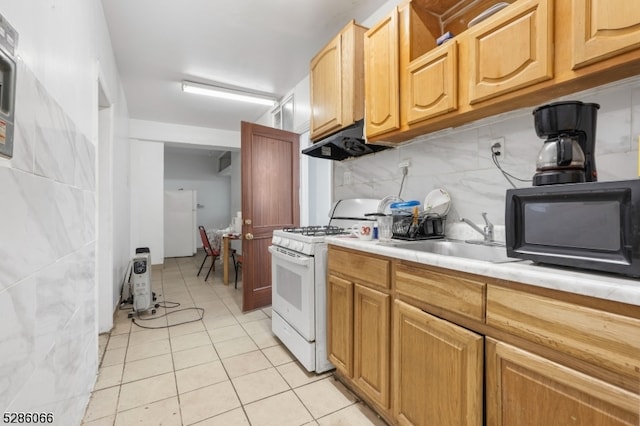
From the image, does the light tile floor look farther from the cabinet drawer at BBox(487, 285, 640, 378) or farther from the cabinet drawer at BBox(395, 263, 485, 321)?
the cabinet drawer at BBox(487, 285, 640, 378)

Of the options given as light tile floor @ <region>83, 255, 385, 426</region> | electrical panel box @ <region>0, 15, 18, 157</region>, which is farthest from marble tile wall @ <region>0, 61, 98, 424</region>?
light tile floor @ <region>83, 255, 385, 426</region>

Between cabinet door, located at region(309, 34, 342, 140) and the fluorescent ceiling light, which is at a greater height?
the fluorescent ceiling light

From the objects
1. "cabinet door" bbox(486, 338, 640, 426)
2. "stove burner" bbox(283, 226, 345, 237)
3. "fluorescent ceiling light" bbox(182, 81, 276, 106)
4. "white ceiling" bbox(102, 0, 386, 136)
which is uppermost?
"white ceiling" bbox(102, 0, 386, 136)

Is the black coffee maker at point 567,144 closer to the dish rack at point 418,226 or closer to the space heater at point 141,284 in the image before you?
the dish rack at point 418,226

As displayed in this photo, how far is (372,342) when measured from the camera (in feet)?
4.83

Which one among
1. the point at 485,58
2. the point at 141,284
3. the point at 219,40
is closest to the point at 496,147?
the point at 485,58

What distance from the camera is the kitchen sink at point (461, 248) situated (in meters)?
1.40

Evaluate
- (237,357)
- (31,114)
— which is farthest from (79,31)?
(237,357)

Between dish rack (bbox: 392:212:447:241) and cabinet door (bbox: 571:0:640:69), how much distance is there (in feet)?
2.98

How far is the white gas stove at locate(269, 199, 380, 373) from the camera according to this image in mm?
1883

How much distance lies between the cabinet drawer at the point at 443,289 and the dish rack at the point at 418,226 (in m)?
0.39

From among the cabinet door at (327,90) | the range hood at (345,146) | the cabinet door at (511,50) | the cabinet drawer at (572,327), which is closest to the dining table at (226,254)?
the range hood at (345,146)

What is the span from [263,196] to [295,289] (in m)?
1.50

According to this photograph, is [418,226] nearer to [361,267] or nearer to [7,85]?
[361,267]
